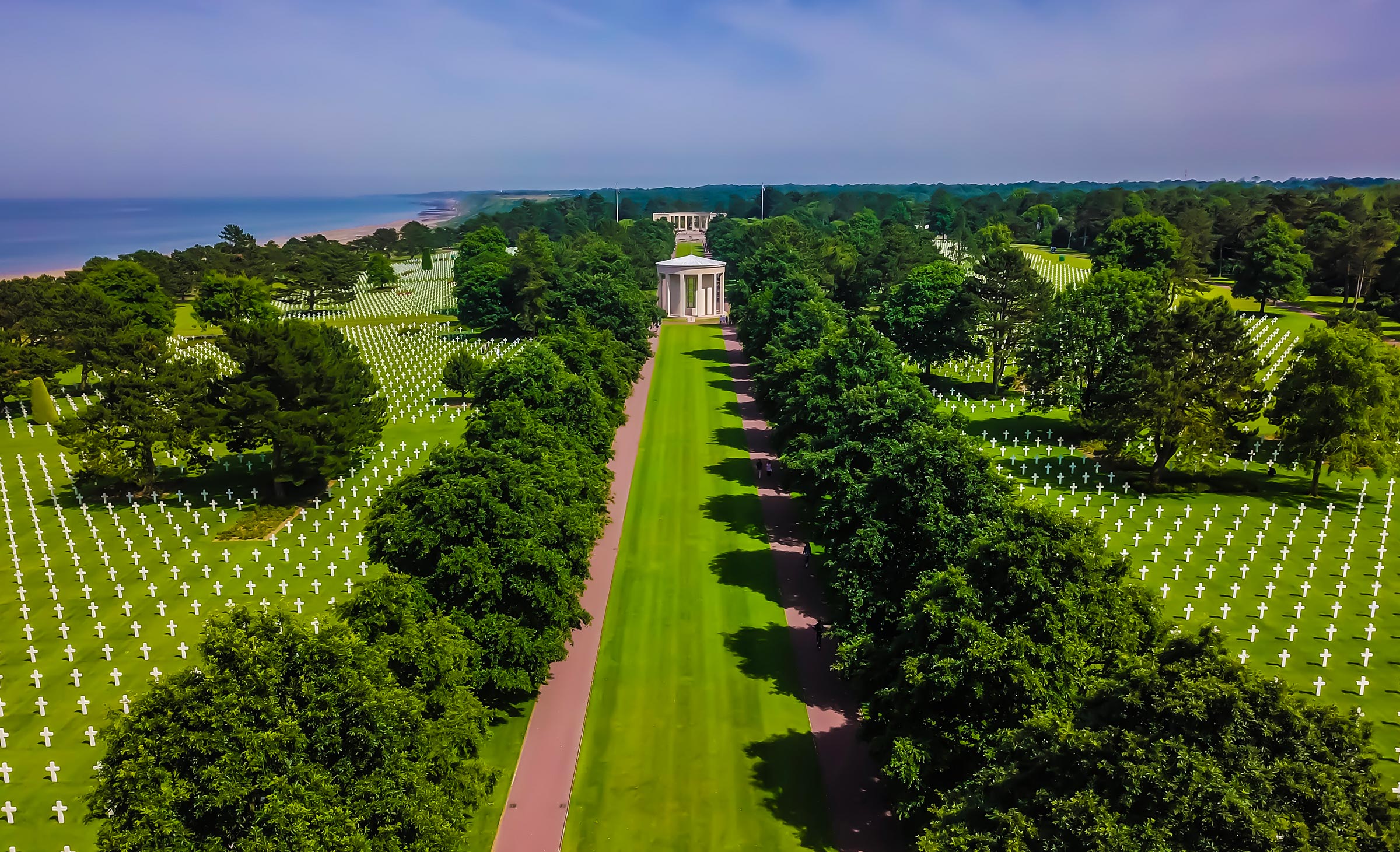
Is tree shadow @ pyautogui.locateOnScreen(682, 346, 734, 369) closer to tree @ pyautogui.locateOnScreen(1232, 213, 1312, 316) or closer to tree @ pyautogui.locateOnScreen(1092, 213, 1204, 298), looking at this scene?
tree @ pyautogui.locateOnScreen(1092, 213, 1204, 298)

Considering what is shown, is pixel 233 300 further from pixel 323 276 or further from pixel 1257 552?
pixel 1257 552

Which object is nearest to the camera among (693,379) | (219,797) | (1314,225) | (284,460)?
(219,797)

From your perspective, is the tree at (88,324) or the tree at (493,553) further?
the tree at (88,324)

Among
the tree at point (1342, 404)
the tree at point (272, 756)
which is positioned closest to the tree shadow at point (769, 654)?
the tree at point (272, 756)

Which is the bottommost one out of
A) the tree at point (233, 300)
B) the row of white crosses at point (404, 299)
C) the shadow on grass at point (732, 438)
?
the shadow on grass at point (732, 438)

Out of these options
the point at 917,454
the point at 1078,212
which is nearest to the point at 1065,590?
the point at 917,454

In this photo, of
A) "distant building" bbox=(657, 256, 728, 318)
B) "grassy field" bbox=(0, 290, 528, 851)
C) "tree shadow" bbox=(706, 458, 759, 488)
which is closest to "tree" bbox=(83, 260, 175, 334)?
"grassy field" bbox=(0, 290, 528, 851)

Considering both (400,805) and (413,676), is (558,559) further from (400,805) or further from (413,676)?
(400,805)

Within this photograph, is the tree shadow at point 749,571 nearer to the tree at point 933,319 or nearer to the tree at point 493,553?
the tree at point 493,553
